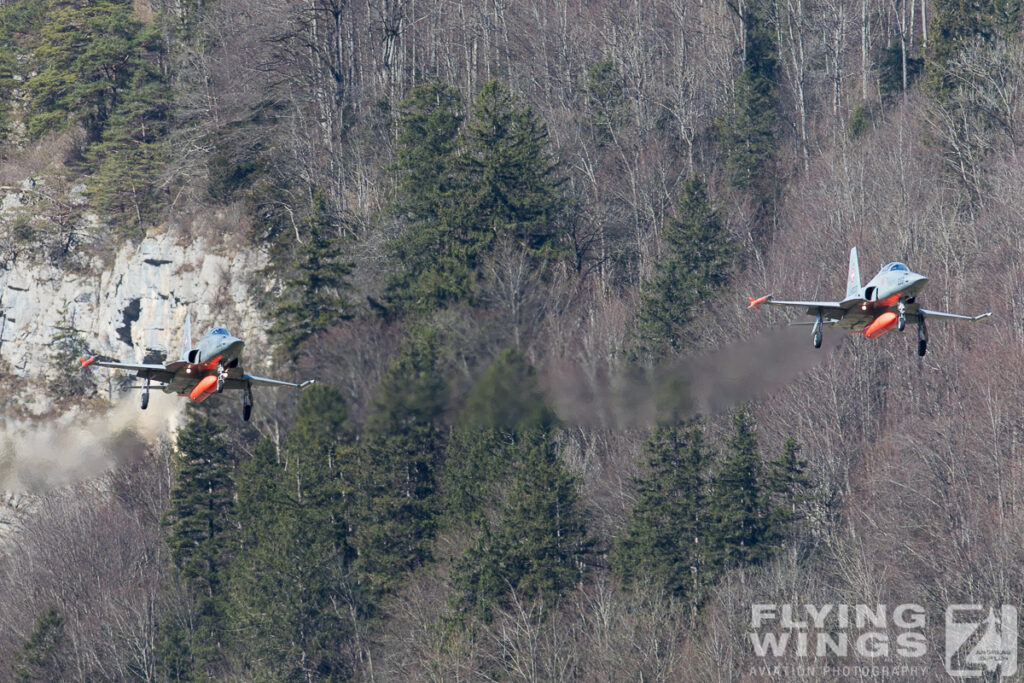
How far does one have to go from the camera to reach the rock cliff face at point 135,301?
83688 millimetres

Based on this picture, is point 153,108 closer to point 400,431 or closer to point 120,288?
point 120,288

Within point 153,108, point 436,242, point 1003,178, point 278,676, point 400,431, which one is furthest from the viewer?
point 153,108

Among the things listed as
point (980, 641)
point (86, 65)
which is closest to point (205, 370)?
point (980, 641)

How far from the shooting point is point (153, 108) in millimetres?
94312

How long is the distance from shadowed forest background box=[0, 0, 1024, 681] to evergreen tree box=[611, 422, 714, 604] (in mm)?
173

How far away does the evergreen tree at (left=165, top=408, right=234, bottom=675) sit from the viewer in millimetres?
74500

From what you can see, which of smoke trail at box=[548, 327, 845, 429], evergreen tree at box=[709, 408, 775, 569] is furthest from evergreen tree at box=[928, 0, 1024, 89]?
smoke trail at box=[548, 327, 845, 429]

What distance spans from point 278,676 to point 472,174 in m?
25.5

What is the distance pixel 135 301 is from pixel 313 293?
16122mm

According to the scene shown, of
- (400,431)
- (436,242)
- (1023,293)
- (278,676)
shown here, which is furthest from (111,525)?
(1023,293)

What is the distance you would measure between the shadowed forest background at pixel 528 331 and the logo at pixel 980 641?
87cm

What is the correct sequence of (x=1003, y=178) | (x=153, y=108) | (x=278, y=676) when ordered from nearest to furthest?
(x=278, y=676) → (x=1003, y=178) → (x=153, y=108)

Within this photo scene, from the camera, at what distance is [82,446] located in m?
70.9

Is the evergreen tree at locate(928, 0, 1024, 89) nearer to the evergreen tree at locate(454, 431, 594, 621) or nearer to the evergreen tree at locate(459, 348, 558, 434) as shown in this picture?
the evergreen tree at locate(454, 431, 594, 621)
